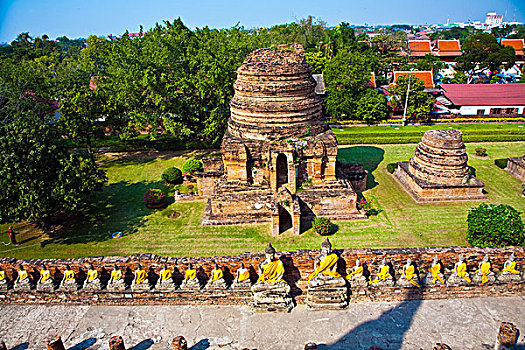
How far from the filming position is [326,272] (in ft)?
43.1

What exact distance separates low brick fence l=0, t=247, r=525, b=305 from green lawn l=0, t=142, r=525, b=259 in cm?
448

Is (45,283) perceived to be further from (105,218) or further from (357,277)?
(357,277)

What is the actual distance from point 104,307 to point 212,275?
421 cm

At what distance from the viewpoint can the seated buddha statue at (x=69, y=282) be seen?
13.7 meters

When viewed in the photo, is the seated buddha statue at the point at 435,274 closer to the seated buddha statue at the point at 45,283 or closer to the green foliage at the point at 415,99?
the seated buddha statue at the point at 45,283

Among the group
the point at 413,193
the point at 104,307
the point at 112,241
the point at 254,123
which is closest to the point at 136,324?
the point at 104,307

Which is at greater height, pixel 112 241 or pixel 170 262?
pixel 170 262

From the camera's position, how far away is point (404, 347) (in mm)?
11469

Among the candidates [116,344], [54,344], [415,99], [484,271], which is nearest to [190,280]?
[116,344]

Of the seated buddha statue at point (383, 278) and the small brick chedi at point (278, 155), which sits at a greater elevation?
the small brick chedi at point (278, 155)

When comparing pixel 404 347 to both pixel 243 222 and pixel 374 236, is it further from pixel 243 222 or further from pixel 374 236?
pixel 243 222

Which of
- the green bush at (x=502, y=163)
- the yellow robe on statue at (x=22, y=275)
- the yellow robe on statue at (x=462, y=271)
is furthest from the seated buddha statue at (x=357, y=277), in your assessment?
the green bush at (x=502, y=163)

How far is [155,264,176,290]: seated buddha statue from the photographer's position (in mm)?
13414

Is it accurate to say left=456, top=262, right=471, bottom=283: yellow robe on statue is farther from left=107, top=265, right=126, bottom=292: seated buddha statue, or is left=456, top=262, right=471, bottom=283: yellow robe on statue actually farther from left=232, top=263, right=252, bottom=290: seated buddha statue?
left=107, top=265, right=126, bottom=292: seated buddha statue
